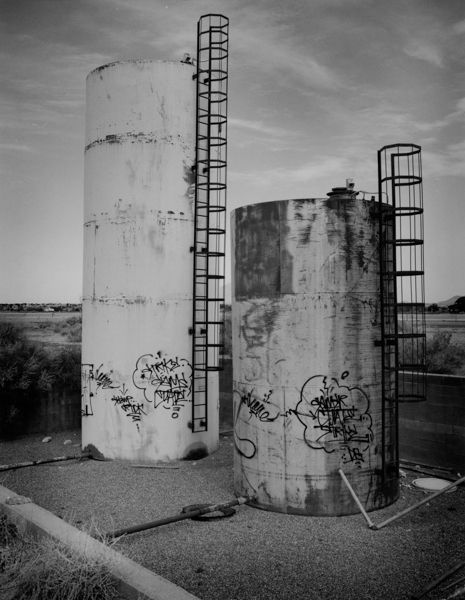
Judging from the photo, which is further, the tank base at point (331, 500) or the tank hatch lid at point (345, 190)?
the tank hatch lid at point (345, 190)

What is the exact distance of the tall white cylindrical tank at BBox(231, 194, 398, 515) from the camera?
30.7 feet

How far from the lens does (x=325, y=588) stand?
683 cm

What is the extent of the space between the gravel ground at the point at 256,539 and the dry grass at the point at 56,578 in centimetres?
60

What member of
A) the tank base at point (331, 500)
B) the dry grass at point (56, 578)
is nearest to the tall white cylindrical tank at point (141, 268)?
the tank base at point (331, 500)

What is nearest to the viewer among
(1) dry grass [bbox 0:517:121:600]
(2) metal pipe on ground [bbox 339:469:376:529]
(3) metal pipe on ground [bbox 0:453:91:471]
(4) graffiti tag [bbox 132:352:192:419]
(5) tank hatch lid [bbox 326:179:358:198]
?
(1) dry grass [bbox 0:517:121:600]

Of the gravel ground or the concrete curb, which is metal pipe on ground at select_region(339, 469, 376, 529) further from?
the concrete curb

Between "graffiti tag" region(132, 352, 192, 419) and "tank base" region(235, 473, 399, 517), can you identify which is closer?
"tank base" region(235, 473, 399, 517)

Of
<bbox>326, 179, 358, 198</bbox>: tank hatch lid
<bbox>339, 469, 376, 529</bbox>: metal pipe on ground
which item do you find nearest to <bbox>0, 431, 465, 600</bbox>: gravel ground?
<bbox>339, 469, 376, 529</bbox>: metal pipe on ground

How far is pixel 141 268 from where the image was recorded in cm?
1312

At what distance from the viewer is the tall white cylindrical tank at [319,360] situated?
9.37 metres

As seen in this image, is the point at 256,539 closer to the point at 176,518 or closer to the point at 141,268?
the point at 176,518

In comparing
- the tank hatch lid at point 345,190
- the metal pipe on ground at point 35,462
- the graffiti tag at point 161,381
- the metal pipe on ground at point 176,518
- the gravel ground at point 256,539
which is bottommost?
the gravel ground at point 256,539

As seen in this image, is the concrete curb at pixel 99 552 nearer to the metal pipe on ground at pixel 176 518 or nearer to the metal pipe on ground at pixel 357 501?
the metal pipe on ground at pixel 176 518

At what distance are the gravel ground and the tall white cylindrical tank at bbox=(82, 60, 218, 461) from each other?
1368 mm
